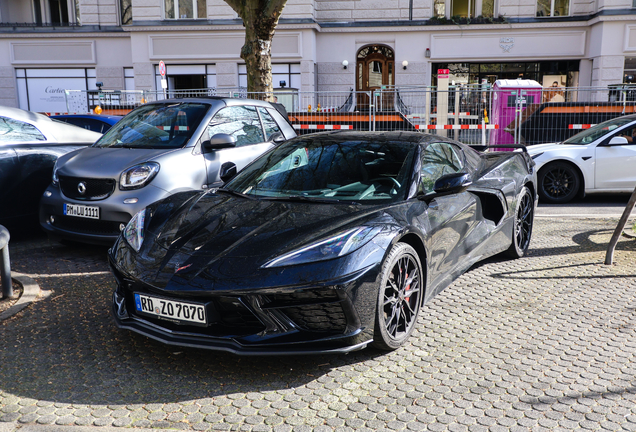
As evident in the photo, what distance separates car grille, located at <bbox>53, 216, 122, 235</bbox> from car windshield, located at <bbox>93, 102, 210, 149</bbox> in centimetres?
99

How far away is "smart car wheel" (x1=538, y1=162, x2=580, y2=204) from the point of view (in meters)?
9.39

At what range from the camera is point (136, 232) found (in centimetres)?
386

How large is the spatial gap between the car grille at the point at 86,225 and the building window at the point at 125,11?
22762 mm

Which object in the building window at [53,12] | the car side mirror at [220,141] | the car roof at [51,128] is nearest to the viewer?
the car side mirror at [220,141]

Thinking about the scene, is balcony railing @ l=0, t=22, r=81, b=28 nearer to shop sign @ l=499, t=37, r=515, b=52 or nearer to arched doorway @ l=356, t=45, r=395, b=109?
arched doorway @ l=356, t=45, r=395, b=109

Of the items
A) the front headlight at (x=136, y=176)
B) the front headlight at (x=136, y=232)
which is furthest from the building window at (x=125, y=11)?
the front headlight at (x=136, y=232)

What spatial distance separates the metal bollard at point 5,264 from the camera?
437 cm

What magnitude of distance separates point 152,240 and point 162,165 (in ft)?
7.33

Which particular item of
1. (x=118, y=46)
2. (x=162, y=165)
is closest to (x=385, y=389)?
(x=162, y=165)

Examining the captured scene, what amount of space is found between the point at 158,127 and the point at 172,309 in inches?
145

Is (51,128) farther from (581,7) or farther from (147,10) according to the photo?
(581,7)

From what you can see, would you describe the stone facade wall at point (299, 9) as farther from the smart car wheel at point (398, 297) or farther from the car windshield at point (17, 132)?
the smart car wheel at point (398, 297)

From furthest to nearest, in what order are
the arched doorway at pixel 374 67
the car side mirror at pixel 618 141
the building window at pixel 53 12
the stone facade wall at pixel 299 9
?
the building window at pixel 53 12 < the arched doorway at pixel 374 67 < the stone facade wall at pixel 299 9 < the car side mirror at pixel 618 141

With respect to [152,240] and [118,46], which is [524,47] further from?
[152,240]
